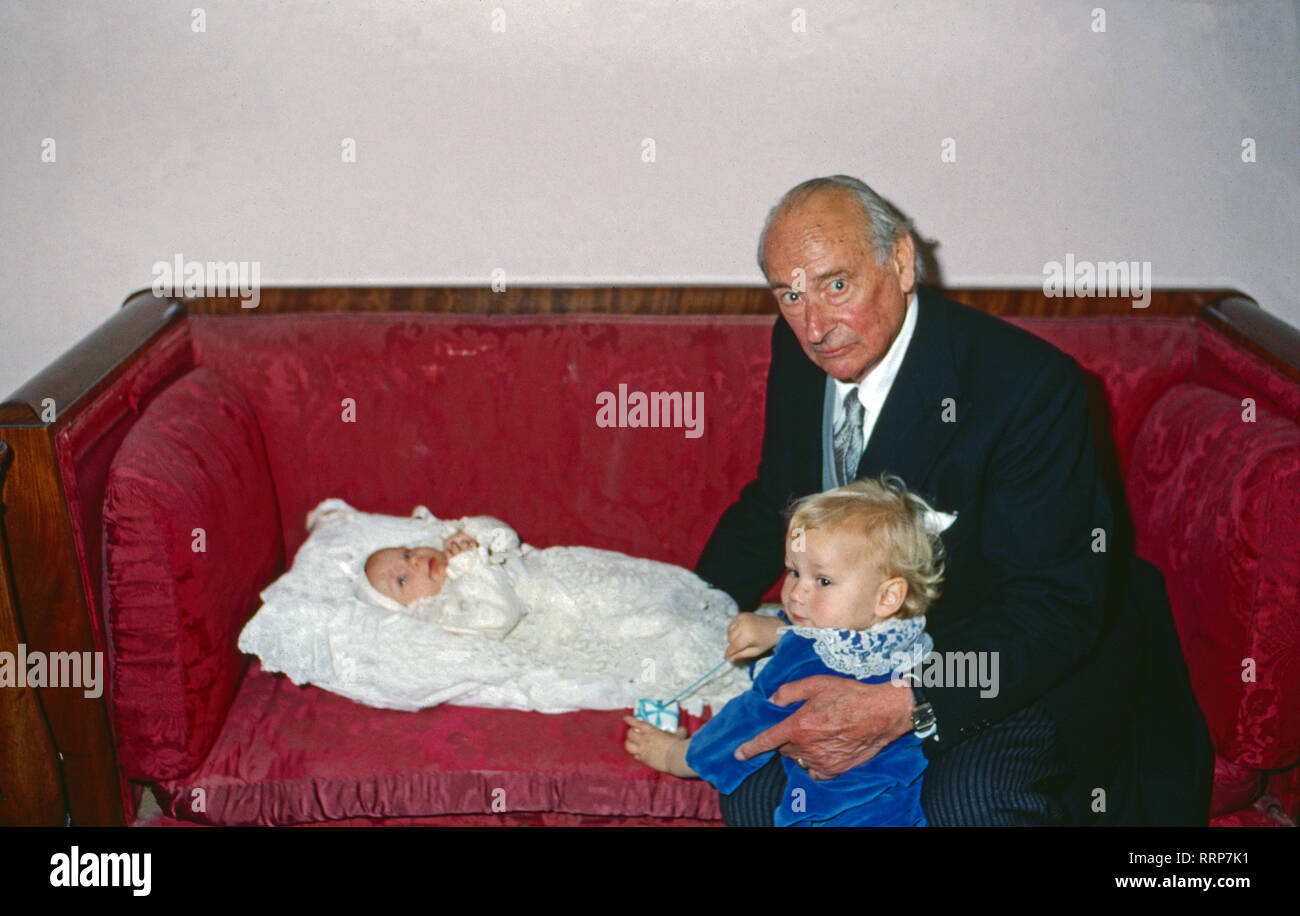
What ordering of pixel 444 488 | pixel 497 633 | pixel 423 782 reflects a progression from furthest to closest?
pixel 444 488 < pixel 497 633 < pixel 423 782

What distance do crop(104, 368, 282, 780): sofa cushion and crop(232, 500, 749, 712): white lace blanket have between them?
111 mm

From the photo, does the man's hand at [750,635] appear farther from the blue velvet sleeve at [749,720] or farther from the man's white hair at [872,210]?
the man's white hair at [872,210]

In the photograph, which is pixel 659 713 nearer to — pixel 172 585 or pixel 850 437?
pixel 850 437

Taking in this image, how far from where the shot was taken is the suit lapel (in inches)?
72.4

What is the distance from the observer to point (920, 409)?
184 cm

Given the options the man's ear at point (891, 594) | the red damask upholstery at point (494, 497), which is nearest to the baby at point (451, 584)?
the red damask upholstery at point (494, 497)

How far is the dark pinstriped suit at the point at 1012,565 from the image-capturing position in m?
1.74

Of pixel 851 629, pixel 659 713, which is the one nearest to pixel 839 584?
pixel 851 629

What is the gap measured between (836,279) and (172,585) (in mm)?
1145

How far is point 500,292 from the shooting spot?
2.38 metres

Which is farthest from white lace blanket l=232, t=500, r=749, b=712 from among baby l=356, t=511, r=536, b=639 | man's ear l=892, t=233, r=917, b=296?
man's ear l=892, t=233, r=917, b=296

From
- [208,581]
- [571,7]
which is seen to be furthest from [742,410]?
[208,581]

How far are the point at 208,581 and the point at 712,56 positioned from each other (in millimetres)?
1427

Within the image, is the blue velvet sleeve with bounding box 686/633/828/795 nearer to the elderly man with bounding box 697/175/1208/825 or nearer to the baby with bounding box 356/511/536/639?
the elderly man with bounding box 697/175/1208/825
